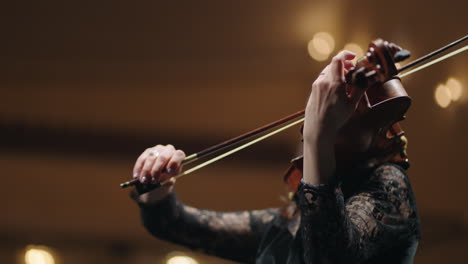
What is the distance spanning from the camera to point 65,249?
3.50m

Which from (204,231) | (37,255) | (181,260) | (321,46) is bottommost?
(204,231)

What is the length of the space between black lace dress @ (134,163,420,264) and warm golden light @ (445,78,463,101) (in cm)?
123

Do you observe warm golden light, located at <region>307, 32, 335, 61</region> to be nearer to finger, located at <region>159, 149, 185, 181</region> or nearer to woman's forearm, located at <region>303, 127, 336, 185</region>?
finger, located at <region>159, 149, 185, 181</region>

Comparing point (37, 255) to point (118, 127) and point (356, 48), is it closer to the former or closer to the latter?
point (118, 127)

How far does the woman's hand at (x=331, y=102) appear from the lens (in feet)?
2.90

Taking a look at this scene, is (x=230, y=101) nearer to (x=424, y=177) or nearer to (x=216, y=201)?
(x=216, y=201)

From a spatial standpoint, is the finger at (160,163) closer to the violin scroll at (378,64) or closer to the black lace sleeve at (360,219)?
the black lace sleeve at (360,219)

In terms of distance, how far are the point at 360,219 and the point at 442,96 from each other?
1.69m

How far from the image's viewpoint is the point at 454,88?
7.52 feet

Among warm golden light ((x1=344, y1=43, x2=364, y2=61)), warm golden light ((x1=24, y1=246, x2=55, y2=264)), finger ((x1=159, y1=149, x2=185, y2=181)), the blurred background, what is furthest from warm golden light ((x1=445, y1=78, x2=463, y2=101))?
warm golden light ((x1=24, y1=246, x2=55, y2=264))

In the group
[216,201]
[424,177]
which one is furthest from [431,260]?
[216,201]

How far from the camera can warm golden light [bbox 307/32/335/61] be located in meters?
2.73

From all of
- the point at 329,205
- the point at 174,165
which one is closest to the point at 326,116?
the point at 329,205

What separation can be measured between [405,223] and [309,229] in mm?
218
